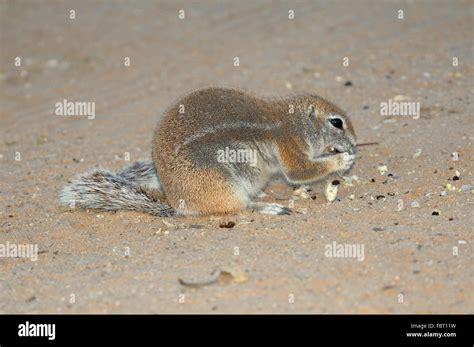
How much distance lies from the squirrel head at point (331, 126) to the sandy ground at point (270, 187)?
42cm

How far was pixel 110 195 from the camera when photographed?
6.16m

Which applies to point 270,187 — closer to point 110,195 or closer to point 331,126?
point 331,126

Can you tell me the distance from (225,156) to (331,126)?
104 centimetres

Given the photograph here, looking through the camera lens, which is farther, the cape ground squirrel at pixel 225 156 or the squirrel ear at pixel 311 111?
the squirrel ear at pixel 311 111

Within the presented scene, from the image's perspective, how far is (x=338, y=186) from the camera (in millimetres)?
6586

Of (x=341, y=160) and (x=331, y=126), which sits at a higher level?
(x=331, y=126)

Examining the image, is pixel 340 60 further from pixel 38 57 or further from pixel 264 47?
pixel 38 57

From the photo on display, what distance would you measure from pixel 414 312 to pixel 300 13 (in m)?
8.46

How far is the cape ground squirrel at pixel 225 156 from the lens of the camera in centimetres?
582

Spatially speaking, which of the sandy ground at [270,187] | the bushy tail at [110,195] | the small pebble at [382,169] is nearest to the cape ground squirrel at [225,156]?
the bushy tail at [110,195]

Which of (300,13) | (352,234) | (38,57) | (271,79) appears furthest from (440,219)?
(38,57)

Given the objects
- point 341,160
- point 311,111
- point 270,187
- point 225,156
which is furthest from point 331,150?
point 225,156

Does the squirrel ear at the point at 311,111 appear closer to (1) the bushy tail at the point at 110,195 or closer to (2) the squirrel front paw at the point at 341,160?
(2) the squirrel front paw at the point at 341,160
